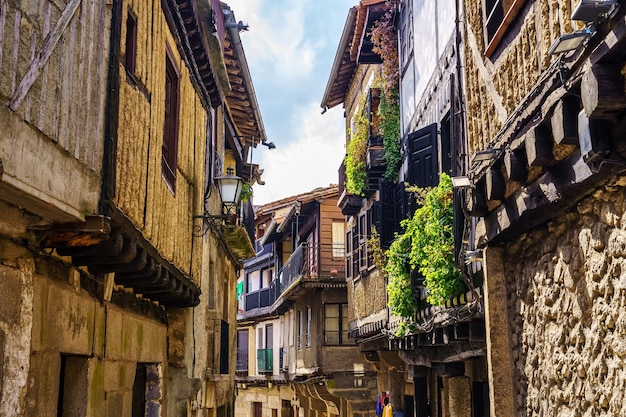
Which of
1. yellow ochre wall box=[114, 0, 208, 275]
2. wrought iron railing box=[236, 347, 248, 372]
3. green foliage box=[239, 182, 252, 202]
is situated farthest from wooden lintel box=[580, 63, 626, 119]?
wrought iron railing box=[236, 347, 248, 372]

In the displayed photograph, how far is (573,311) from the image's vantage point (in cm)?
537

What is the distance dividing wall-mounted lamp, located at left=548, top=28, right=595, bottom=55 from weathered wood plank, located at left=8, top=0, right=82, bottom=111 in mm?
2879

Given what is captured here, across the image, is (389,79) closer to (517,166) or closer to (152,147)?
(152,147)

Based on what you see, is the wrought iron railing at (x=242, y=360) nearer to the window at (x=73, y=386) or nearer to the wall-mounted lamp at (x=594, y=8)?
the window at (x=73, y=386)

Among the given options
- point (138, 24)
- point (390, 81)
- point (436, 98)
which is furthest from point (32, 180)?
point (390, 81)

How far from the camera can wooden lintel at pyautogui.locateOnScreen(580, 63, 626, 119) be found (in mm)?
4094

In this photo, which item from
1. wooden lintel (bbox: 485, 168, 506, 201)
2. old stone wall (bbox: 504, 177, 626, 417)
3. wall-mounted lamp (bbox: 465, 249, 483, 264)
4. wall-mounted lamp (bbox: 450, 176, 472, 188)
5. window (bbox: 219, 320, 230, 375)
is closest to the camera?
old stone wall (bbox: 504, 177, 626, 417)

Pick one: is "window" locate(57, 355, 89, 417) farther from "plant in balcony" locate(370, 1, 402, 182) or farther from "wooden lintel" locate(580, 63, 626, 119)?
"plant in balcony" locate(370, 1, 402, 182)

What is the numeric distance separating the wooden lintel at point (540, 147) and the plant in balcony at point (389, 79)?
9.65m

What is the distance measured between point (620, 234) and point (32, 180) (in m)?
3.34

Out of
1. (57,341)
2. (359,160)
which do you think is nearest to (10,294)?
(57,341)

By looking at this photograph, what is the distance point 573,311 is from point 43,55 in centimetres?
383

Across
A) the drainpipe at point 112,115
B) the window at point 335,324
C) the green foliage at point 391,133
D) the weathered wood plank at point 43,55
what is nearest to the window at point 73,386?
the drainpipe at point 112,115

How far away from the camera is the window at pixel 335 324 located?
24875mm
